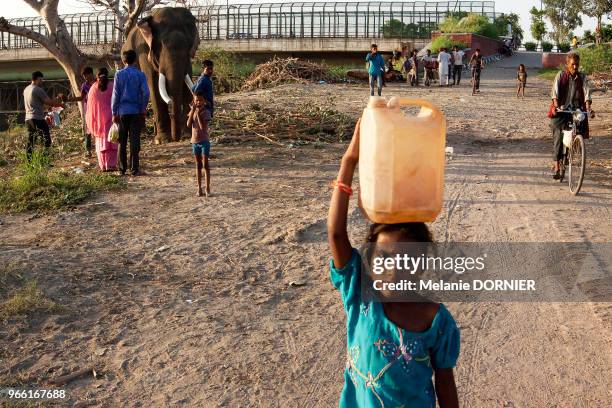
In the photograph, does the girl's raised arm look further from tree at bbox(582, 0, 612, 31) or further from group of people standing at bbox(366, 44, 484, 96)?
tree at bbox(582, 0, 612, 31)

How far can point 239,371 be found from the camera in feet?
14.8

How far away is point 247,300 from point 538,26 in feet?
181

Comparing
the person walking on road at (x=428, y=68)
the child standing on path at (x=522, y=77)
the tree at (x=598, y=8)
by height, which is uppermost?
the tree at (x=598, y=8)

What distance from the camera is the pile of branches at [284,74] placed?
2421cm

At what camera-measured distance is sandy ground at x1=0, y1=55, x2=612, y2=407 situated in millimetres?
4344

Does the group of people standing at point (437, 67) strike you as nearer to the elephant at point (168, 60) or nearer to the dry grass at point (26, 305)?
the elephant at point (168, 60)

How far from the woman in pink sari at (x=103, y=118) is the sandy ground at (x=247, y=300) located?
0.72 metres

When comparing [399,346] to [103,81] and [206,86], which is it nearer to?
[206,86]

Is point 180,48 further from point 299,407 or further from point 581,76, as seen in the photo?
point 299,407

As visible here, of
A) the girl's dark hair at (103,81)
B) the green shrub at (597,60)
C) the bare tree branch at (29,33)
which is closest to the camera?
the girl's dark hair at (103,81)

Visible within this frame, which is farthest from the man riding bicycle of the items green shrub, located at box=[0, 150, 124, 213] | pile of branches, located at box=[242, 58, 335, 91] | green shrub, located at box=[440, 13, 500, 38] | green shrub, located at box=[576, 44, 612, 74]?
green shrub, located at box=[440, 13, 500, 38]

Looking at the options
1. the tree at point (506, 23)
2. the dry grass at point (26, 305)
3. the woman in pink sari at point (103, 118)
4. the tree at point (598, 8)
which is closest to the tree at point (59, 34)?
the woman in pink sari at point (103, 118)

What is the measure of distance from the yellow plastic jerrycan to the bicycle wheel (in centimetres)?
663

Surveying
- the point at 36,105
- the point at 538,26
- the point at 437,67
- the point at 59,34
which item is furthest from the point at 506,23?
the point at 36,105
